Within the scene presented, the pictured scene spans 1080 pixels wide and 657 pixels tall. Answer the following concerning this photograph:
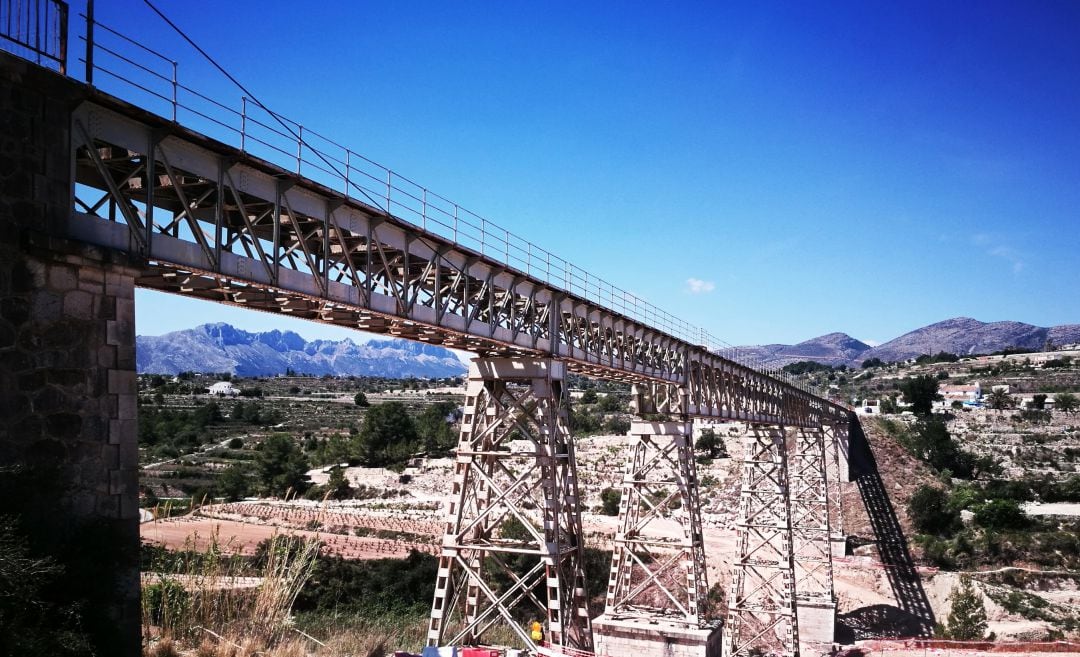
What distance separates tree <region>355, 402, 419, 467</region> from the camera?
65812mm

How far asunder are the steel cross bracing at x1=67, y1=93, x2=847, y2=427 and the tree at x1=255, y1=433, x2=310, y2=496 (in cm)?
4058

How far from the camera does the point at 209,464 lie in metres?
66.4

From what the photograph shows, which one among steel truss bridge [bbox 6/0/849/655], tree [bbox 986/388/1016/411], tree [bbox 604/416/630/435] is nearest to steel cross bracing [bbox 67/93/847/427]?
steel truss bridge [bbox 6/0/849/655]

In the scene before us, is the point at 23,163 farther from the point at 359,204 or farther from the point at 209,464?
the point at 209,464

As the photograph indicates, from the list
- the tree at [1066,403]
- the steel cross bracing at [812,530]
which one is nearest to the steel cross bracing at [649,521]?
the steel cross bracing at [812,530]

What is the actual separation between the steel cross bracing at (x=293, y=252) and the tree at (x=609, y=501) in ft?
113

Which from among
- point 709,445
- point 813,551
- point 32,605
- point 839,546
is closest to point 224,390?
point 709,445

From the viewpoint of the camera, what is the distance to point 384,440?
67000 mm

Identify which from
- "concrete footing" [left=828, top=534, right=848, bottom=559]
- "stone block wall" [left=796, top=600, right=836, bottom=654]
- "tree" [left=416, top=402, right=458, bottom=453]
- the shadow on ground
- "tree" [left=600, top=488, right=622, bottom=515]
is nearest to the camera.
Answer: "stone block wall" [left=796, top=600, right=836, bottom=654]

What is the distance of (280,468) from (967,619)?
4323 cm

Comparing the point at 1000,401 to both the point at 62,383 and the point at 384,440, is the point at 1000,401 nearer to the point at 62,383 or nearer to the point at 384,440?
the point at 384,440

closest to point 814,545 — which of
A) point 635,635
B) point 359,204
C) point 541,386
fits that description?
point 635,635

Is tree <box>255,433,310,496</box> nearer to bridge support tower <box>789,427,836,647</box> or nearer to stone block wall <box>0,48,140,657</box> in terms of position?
bridge support tower <box>789,427,836,647</box>

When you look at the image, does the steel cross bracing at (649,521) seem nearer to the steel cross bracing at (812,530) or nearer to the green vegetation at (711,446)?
the steel cross bracing at (812,530)
